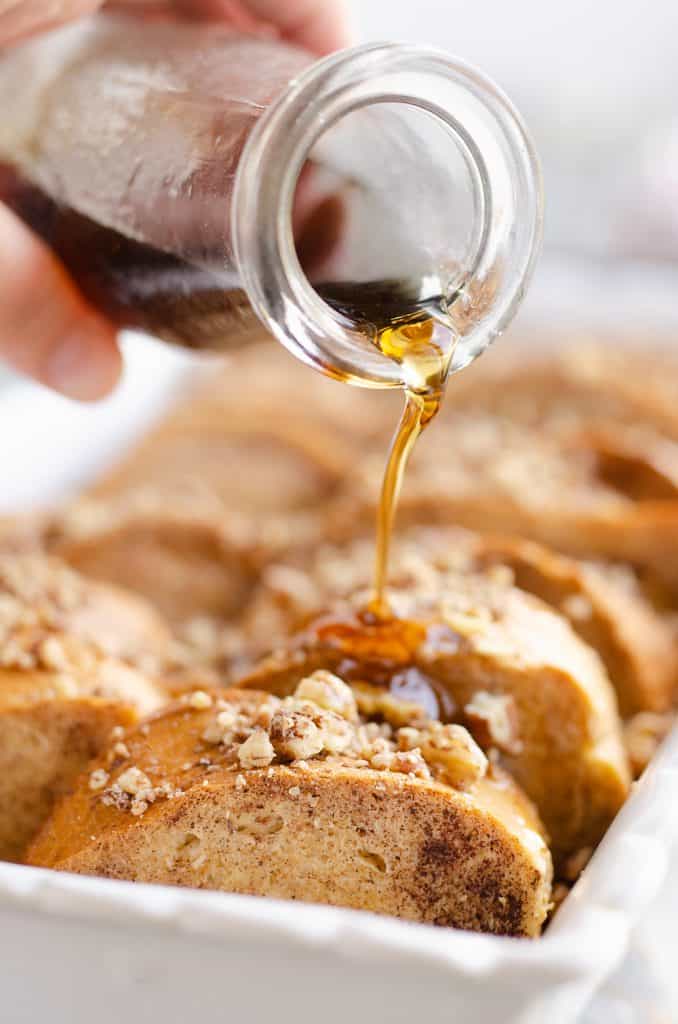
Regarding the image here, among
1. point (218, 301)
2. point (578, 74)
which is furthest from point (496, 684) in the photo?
point (578, 74)

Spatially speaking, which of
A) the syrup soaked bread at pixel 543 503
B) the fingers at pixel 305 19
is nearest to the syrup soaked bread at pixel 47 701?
the syrup soaked bread at pixel 543 503

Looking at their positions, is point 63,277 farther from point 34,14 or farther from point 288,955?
point 288,955

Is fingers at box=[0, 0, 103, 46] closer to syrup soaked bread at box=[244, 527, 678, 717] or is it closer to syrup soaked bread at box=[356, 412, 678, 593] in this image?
syrup soaked bread at box=[244, 527, 678, 717]

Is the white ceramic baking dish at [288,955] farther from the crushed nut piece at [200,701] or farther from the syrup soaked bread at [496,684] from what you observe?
the crushed nut piece at [200,701]

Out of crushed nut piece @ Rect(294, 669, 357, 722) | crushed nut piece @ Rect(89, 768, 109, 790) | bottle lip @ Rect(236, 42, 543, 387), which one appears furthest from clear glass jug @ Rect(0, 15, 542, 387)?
crushed nut piece @ Rect(89, 768, 109, 790)

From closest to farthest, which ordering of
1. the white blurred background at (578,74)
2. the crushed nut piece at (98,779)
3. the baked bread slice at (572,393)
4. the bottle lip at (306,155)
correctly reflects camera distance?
the bottle lip at (306,155) → the crushed nut piece at (98,779) → the baked bread slice at (572,393) → the white blurred background at (578,74)

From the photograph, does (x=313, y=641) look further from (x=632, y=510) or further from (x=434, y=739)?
(x=632, y=510)

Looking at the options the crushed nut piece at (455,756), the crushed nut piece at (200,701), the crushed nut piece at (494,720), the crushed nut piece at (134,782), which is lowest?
the crushed nut piece at (134,782)
